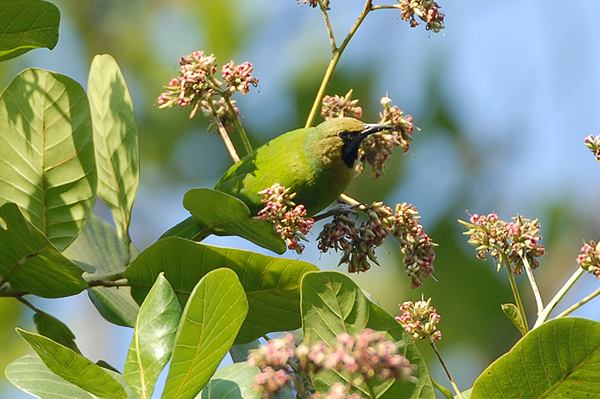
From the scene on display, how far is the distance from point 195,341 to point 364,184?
506cm

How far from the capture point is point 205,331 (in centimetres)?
101

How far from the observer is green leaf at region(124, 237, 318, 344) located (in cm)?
129

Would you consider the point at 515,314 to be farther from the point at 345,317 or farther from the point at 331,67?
the point at 331,67

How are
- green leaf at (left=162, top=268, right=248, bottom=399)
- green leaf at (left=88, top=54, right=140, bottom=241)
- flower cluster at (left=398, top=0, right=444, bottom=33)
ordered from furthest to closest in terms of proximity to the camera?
1. flower cluster at (left=398, top=0, right=444, bottom=33)
2. green leaf at (left=88, top=54, right=140, bottom=241)
3. green leaf at (left=162, top=268, right=248, bottom=399)

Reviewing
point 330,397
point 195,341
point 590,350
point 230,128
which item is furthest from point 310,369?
point 230,128

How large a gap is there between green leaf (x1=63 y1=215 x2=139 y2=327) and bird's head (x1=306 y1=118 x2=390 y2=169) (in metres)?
0.73

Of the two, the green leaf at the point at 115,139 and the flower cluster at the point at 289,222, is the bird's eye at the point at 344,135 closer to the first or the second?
the flower cluster at the point at 289,222

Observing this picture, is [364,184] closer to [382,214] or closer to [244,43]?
[244,43]

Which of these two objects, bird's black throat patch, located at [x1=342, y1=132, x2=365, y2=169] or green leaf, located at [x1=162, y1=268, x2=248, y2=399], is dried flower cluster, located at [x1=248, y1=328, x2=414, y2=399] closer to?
green leaf, located at [x1=162, y1=268, x2=248, y2=399]

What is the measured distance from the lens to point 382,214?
1690 millimetres

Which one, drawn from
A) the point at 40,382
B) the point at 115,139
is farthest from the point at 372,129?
the point at 40,382

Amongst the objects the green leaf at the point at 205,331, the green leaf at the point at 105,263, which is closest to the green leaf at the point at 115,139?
the green leaf at the point at 105,263

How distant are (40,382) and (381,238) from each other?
0.85m

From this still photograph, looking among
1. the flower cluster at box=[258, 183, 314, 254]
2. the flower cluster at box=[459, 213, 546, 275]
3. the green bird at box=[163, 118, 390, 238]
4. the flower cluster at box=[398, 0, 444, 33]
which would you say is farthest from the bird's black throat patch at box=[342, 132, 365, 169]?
the flower cluster at box=[459, 213, 546, 275]
